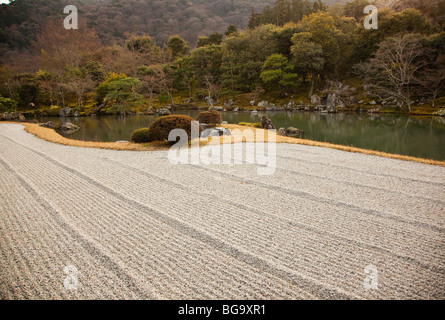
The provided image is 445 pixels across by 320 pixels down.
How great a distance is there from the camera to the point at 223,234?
2.99m

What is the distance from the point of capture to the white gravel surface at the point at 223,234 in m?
2.17

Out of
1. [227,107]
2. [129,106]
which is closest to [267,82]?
[227,107]

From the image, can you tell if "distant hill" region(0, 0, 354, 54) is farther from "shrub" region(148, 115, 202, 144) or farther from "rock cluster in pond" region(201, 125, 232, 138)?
"shrub" region(148, 115, 202, 144)

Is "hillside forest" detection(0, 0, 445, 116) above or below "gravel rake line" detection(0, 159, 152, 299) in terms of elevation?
above

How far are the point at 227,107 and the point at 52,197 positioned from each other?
2735 cm

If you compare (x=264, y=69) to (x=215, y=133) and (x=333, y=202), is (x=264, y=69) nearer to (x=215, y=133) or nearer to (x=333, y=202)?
(x=215, y=133)

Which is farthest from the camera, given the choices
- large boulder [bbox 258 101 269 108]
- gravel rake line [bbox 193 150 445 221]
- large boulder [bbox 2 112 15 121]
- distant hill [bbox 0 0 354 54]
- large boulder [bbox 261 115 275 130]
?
distant hill [bbox 0 0 354 54]

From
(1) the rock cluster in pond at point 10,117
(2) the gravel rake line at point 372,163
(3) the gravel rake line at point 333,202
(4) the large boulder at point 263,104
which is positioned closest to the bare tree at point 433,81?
(4) the large boulder at point 263,104

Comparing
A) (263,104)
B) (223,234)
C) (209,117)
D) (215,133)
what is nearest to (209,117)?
(209,117)

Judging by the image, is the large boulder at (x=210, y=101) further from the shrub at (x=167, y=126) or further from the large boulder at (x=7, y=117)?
the shrub at (x=167, y=126)

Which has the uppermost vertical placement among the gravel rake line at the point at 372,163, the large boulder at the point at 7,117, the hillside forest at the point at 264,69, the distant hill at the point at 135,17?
the distant hill at the point at 135,17

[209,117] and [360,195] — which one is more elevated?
[209,117]

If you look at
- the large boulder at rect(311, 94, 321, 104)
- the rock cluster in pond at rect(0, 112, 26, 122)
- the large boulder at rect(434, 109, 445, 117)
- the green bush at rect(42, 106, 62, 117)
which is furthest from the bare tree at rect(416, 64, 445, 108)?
the rock cluster in pond at rect(0, 112, 26, 122)

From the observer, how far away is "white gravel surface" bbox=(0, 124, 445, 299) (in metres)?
2.17
